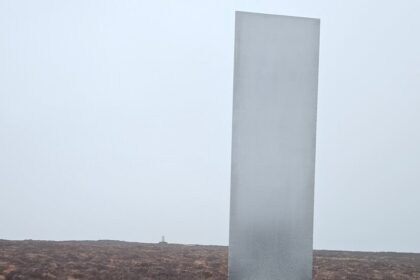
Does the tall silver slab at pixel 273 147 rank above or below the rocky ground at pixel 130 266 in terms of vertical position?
above

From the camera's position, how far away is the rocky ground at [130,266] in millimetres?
15320

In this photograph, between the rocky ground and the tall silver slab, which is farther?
the rocky ground

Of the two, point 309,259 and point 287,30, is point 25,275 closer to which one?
point 309,259

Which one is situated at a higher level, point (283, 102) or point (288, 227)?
point (283, 102)

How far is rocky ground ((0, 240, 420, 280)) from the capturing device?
15.3 m

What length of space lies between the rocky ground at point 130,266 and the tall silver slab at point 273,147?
383 inches

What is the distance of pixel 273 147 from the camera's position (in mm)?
6520

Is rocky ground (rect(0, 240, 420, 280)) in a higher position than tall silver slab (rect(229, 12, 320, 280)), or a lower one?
lower

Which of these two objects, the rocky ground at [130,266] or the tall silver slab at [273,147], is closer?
the tall silver slab at [273,147]

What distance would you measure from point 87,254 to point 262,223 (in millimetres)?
14299

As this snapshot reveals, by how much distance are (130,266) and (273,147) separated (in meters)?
11.9

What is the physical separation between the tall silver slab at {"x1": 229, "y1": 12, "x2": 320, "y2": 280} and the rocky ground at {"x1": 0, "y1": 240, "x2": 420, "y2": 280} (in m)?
9.73

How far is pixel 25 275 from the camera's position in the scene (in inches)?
564

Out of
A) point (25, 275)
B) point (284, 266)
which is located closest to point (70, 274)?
point (25, 275)
